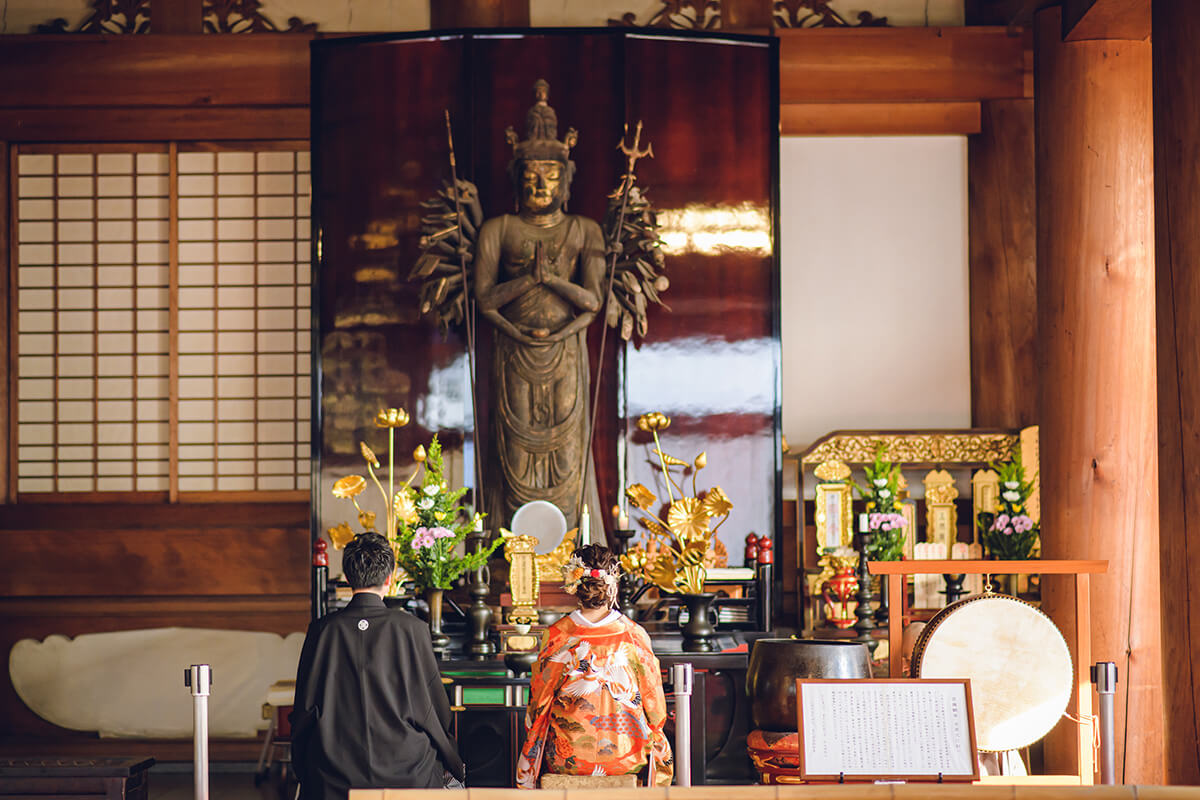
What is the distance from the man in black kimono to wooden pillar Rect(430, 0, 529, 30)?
4222 mm

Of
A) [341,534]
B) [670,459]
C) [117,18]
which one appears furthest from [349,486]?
[117,18]

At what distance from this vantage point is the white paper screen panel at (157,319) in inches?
276

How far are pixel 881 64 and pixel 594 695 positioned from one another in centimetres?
464

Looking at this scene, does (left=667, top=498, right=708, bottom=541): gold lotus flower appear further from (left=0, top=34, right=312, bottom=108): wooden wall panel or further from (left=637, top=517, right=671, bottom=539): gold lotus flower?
(left=0, top=34, right=312, bottom=108): wooden wall panel

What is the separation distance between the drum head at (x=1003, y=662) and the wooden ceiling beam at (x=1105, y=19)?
9.35ft

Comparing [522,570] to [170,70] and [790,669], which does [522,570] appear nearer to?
[790,669]

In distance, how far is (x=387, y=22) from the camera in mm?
7004

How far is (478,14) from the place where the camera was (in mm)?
6629

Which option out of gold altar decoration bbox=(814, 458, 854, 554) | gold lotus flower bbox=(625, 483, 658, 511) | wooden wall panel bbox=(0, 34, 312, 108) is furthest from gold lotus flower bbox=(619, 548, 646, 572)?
wooden wall panel bbox=(0, 34, 312, 108)

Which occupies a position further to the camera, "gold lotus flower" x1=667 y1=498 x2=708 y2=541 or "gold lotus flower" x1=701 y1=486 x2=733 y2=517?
"gold lotus flower" x1=701 y1=486 x2=733 y2=517

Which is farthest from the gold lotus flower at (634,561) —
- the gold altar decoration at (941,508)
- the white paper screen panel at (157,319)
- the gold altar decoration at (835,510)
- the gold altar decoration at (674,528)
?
the white paper screen panel at (157,319)

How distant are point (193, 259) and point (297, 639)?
2162 mm

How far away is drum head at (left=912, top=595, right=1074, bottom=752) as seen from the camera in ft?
11.2

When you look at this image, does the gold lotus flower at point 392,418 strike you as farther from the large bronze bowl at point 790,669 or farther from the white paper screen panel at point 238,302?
the large bronze bowl at point 790,669
